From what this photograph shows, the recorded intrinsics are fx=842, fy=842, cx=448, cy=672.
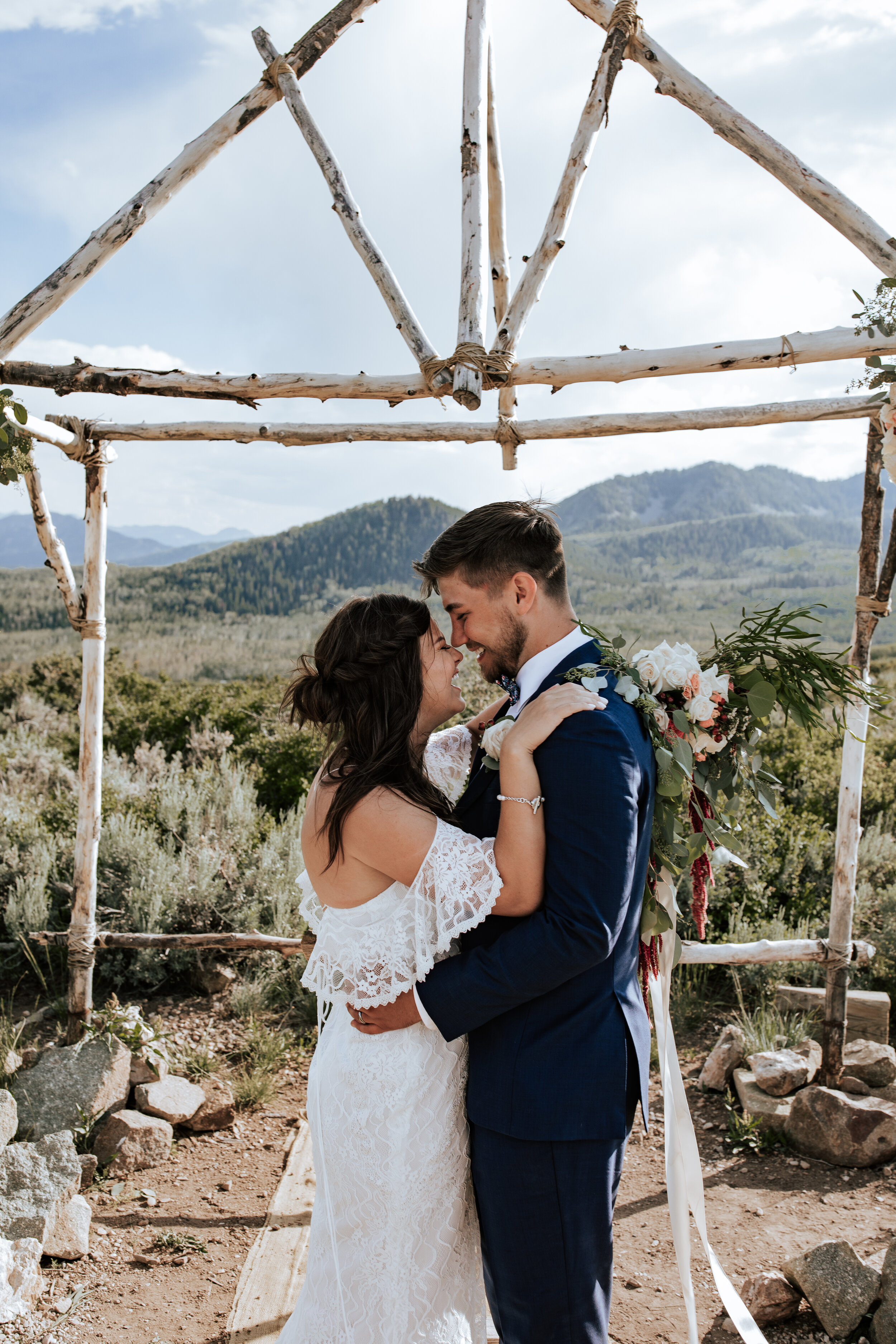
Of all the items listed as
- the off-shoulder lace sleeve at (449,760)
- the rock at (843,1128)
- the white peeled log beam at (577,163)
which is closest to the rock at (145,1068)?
the off-shoulder lace sleeve at (449,760)

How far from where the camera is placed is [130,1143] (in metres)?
4.07

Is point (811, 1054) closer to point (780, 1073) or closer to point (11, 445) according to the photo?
point (780, 1073)

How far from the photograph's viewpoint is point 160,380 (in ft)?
12.0

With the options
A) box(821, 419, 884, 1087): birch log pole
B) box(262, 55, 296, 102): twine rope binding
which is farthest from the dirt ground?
box(262, 55, 296, 102): twine rope binding

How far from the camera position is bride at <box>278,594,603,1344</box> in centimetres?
199

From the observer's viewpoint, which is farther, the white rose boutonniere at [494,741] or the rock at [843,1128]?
the rock at [843,1128]

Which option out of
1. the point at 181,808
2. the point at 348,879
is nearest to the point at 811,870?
the point at 181,808

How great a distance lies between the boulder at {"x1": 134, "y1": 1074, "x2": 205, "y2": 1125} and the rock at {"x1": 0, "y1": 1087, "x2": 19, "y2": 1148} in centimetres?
65

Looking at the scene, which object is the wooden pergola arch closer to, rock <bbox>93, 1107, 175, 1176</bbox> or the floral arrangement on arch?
rock <bbox>93, 1107, 175, 1176</bbox>

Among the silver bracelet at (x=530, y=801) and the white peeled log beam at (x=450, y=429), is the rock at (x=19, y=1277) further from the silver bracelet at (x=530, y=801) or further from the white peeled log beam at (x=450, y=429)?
the white peeled log beam at (x=450, y=429)

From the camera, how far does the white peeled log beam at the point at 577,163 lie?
11.3ft

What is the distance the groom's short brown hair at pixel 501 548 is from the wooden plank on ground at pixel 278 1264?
255 centimetres

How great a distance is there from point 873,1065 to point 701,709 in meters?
3.26

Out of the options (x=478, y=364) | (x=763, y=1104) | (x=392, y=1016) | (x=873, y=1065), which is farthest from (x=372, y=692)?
(x=873, y=1065)
